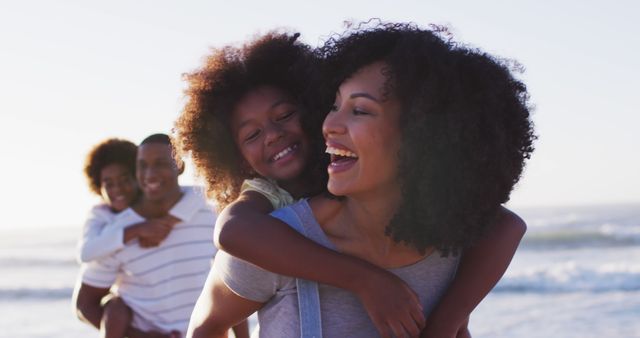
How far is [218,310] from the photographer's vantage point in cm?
233

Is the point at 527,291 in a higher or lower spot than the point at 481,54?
lower

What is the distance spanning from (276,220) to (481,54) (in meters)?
0.63

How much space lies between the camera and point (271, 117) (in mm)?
2873

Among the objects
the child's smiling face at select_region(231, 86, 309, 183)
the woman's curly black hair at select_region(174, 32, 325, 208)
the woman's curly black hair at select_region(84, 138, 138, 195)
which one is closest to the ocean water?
the woman's curly black hair at select_region(84, 138, 138, 195)

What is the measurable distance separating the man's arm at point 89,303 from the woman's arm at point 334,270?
3180 millimetres

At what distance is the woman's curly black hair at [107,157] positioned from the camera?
6027mm

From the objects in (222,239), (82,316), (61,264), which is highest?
(222,239)

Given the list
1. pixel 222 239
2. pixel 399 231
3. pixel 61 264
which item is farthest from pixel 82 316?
pixel 61 264

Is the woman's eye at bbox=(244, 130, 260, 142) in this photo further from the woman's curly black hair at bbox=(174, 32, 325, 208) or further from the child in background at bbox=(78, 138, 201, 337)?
the child in background at bbox=(78, 138, 201, 337)

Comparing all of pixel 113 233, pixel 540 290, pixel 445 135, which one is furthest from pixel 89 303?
pixel 540 290

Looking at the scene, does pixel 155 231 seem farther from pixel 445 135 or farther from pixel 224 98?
pixel 445 135

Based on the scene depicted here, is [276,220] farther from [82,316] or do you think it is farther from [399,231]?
[82,316]

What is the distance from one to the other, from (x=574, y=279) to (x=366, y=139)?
14.7 metres

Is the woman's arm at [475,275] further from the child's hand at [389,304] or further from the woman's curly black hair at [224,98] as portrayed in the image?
the woman's curly black hair at [224,98]
